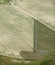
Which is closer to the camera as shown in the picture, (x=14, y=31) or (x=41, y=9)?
(x=14, y=31)

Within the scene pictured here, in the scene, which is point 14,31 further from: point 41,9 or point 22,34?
point 41,9

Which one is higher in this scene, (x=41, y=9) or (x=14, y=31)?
(x=41, y=9)

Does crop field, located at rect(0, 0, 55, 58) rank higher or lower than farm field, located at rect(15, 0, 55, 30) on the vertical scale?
lower

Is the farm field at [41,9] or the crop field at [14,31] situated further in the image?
the farm field at [41,9]

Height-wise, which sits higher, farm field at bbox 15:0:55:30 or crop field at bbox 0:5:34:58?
farm field at bbox 15:0:55:30

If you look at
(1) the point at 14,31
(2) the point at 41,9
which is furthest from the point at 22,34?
(2) the point at 41,9

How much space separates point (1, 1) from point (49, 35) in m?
2.99

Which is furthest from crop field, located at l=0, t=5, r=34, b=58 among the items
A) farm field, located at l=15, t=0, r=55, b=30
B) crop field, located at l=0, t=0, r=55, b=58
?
farm field, located at l=15, t=0, r=55, b=30

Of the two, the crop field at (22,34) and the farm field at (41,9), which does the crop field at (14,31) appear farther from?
the farm field at (41,9)

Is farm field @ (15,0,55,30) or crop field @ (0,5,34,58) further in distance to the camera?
farm field @ (15,0,55,30)

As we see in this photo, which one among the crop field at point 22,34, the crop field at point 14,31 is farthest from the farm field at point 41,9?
the crop field at point 14,31

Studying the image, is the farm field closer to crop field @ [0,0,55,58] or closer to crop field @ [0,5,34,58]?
crop field @ [0,0,55,58]

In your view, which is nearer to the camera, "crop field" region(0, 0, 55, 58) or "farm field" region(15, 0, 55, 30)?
"crop field" region(0, 0, 55, 58)

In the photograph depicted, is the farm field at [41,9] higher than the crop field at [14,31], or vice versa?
the farm field at [41,9]
